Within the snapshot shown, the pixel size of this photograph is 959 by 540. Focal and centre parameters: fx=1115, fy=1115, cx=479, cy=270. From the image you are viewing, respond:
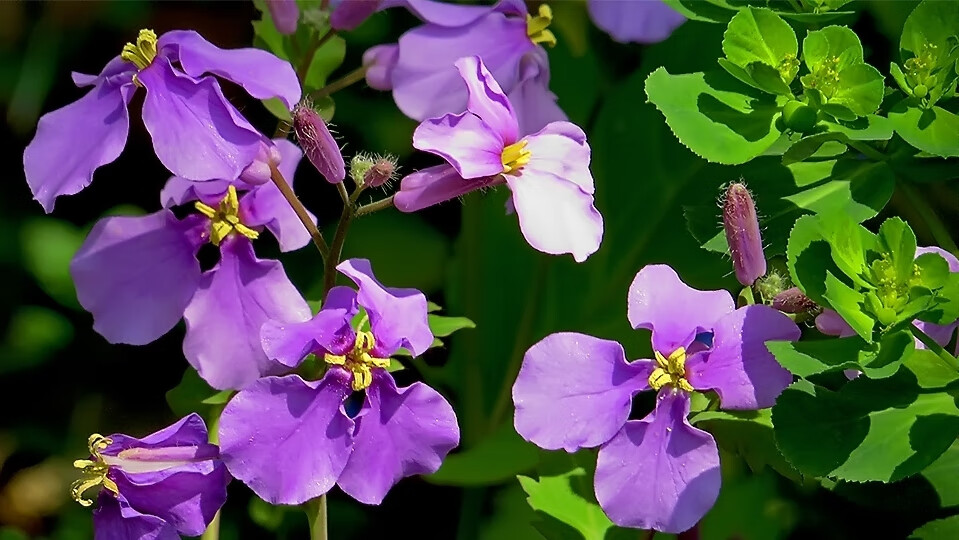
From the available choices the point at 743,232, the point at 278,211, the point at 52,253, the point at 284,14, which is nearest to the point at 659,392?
the point at 743,232

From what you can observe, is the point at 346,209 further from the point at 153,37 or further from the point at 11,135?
the point at 11,135

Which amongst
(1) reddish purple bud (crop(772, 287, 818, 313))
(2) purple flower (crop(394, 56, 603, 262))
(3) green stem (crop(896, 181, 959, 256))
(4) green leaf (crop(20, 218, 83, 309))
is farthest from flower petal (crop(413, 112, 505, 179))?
(4) green leaf (crop(20, 218, 83, 309))

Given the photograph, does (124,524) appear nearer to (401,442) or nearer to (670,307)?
(401,442)

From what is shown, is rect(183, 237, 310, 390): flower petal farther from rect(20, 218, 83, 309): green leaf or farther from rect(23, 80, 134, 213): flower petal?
rect(20, 218, 83, 309): green leaf

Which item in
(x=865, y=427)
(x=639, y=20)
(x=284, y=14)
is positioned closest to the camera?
(x=865, y=427)

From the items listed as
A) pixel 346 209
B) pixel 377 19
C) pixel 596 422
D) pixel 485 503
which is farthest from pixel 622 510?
pixel 377 19

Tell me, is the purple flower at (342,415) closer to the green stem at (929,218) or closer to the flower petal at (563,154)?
the flower petal at (563,154)
